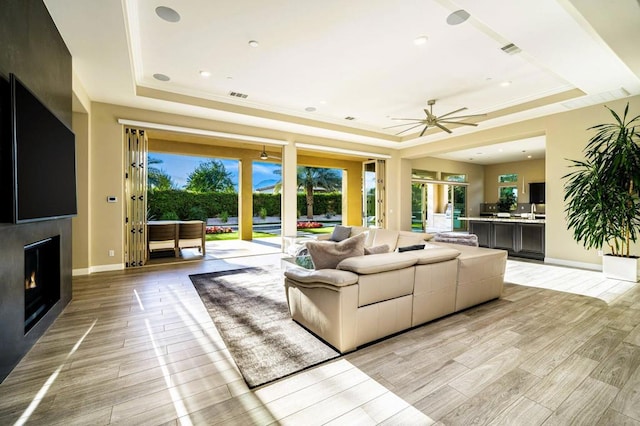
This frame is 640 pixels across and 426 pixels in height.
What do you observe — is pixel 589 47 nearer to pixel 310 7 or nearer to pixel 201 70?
pixel 310 7

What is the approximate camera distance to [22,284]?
231 cm

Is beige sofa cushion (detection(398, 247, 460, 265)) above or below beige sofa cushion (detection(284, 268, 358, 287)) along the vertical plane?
above

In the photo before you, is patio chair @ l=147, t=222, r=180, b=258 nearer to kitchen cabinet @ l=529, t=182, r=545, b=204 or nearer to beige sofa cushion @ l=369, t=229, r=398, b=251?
beige sofa cushion @ l=369, t=229, r=398, b=251

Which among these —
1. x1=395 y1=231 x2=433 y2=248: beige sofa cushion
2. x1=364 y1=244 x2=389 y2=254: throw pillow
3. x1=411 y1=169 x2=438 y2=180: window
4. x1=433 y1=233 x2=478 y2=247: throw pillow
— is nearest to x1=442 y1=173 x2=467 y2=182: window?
x1=411 y1=169 x2=438 y2=180: window

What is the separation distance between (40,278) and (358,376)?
10.9ft

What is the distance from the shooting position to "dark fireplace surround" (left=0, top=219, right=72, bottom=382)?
202cm

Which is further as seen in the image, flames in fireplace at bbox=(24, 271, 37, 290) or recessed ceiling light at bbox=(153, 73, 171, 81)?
recessed ceiling light at bbox=(153, 73, 171, 81)

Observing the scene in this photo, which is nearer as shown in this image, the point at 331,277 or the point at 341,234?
the point at 331,277

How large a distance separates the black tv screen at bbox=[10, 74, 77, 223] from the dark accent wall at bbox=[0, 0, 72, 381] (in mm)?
95

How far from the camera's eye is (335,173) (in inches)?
611

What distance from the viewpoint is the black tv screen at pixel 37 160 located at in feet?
6.67

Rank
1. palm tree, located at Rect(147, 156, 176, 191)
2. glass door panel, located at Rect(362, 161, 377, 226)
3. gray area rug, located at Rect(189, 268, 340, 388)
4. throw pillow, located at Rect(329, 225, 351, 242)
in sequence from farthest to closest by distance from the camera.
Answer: palm tree, located at Rect(147, 156, 176, 191) < glass door panel, located at Rect(362, 161, 377, 226) < throw pillow, located at Rect(329, 225, 351, 242) < gray area rug, located at Rect(189, 268, 340, 388)

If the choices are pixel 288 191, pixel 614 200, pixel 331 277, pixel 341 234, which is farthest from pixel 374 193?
pixel 331 277

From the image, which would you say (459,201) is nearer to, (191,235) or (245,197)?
(245,197)
